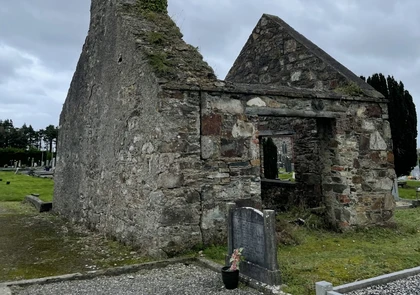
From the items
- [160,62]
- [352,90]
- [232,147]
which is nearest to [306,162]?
[352,90]

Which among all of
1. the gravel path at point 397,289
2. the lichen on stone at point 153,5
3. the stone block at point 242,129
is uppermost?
the lichen on stone at point 153,5

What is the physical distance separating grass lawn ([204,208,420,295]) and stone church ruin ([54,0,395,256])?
52cm

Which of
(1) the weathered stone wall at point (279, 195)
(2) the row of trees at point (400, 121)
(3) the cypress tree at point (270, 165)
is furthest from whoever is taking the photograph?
(2) the row of trees at point (400, 121)

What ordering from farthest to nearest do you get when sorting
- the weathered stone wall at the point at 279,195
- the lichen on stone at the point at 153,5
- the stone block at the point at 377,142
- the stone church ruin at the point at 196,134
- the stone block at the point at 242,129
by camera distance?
the weathered stone wall at the point at 279,195
the stone block at the point at 377,142
the lichen on stone at the point at 153,5
the stone block at the point at 242,129
the stone church ruin at the point at 196,134

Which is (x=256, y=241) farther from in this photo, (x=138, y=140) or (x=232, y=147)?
(x=138, y=140)

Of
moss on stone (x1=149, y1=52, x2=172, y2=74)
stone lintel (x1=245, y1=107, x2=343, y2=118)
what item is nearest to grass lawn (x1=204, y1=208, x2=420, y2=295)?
stone lintel (x1=245, y1=107, x2=343, y2=118)

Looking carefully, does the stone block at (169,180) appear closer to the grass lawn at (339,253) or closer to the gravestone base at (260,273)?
the grass lawn at (339,253)

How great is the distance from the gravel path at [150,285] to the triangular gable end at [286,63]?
6013mm

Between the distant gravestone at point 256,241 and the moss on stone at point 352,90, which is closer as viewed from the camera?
the distant gravestone at point 256,241

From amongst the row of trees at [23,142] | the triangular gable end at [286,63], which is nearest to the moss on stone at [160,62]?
the triangular gable end at [286,63]

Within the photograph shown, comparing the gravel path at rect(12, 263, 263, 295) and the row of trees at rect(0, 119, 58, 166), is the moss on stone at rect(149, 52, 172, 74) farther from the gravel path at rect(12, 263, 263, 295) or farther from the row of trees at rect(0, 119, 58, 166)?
the row of trees at rect(0, 119, 58, 166)

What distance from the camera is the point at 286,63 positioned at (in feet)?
35.9

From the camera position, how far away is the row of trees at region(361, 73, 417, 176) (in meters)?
18.7

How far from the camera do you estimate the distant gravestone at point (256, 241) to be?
4773 mm
